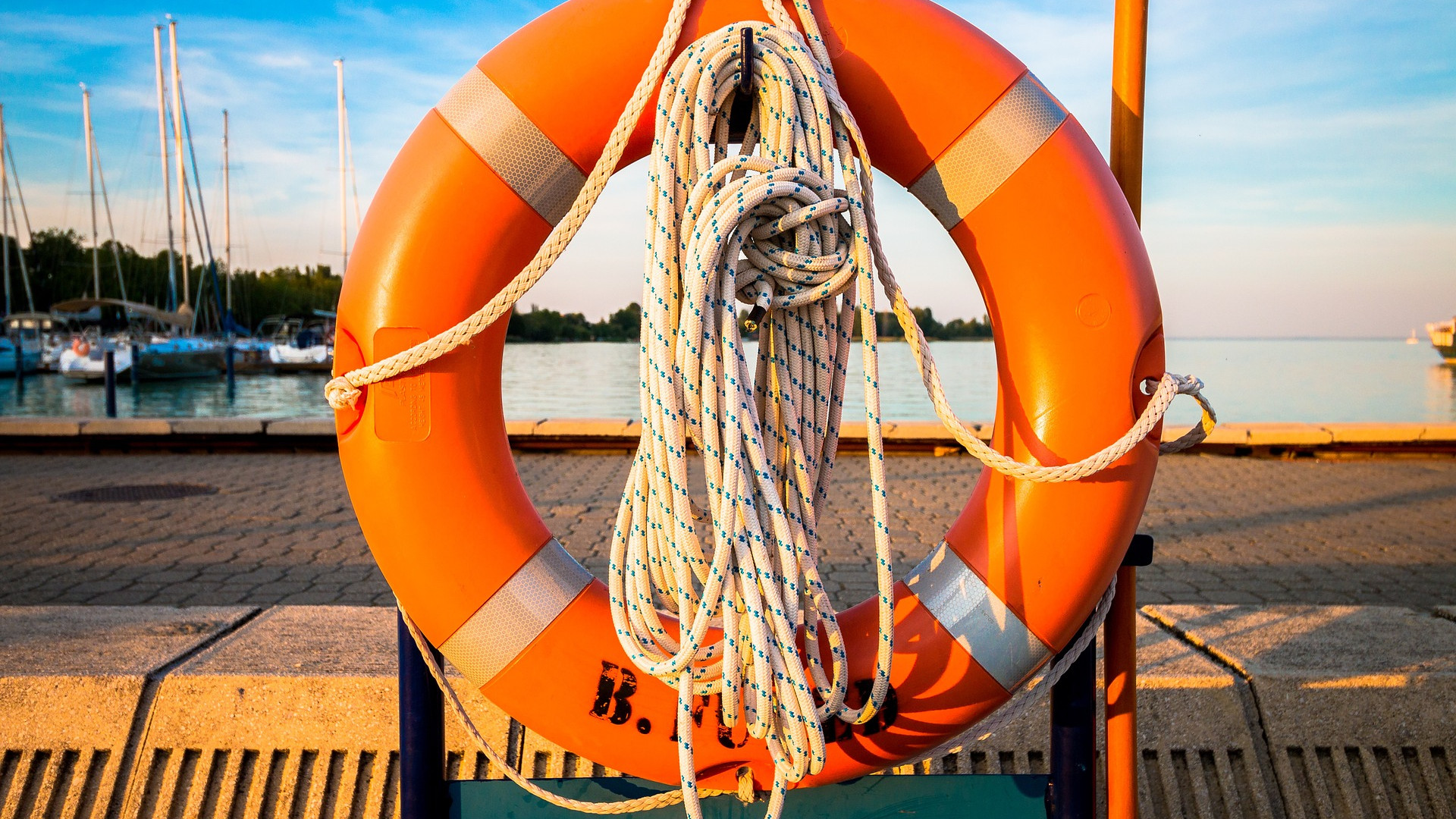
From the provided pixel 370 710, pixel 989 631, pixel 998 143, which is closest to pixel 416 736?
pixel 370 710

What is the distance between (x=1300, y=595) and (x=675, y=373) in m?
3.23

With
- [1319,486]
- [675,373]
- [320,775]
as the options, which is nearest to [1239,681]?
[675,373]

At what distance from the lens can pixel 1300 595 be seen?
138 inches

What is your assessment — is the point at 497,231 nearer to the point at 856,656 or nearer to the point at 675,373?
the point at 675,373

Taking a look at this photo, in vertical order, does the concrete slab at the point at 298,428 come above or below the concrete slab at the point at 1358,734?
above

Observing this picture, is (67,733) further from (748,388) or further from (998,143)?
(998,143)

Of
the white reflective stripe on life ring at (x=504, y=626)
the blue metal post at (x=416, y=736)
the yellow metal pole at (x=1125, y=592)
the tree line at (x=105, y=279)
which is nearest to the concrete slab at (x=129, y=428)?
the blue metal post at (x=416, y=736)

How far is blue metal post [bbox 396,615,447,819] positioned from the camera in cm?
156

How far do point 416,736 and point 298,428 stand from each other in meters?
5.94

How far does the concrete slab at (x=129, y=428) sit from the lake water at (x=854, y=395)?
498 centimetres

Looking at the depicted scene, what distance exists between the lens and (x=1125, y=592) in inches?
64.4

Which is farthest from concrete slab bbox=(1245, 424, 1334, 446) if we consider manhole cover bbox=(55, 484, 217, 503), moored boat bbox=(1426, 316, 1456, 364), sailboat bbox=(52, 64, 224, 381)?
moored boat bbox=(1426, 316, 1456, 364)

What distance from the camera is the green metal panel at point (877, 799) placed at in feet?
5.21

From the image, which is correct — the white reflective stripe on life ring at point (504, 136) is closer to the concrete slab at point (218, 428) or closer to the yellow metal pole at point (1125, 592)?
the yellow metal pole at point (1125, 592)
